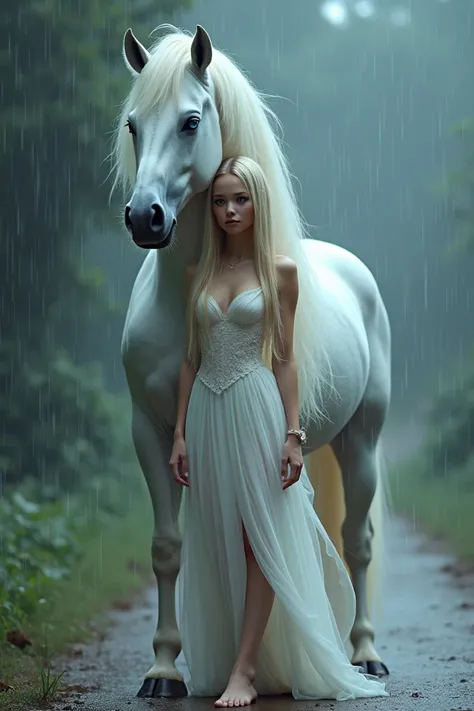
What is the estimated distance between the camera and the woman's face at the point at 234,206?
4.59m

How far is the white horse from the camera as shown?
4504 millimetres

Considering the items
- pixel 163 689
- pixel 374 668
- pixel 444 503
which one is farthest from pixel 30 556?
pixel 444 503

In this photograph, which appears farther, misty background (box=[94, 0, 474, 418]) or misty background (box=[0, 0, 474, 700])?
misty background (box=[94, 0, 474, 418])

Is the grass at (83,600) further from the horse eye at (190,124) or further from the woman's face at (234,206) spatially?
the horse eye at (190,124)

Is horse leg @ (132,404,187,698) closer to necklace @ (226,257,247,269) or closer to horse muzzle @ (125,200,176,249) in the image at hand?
necklace @ (226,257,247,269)

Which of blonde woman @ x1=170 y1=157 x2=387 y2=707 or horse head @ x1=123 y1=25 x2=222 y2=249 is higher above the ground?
horse head @ x1=123 y1=25 x2=222 y2=249

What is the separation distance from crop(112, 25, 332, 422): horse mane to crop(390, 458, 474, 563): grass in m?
7.07

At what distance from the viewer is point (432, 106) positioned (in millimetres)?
25234

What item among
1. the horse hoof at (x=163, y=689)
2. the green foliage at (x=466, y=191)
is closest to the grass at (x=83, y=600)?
the horse hoof at (x=163, y=689)

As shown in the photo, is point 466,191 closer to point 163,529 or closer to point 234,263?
point 163,529

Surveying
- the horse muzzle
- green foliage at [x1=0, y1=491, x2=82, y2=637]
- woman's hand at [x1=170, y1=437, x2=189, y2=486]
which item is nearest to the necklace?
the horse muzzle

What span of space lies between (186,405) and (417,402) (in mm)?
20451

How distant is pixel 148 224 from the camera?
425cm

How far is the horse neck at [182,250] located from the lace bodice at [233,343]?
32 cm
